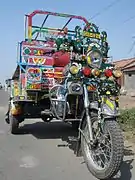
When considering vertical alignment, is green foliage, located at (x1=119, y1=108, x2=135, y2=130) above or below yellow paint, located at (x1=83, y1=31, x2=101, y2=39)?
below

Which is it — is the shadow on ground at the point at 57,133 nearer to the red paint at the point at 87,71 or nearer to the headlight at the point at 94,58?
the red paint at the point at 87,71

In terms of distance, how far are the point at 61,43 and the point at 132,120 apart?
349 cm

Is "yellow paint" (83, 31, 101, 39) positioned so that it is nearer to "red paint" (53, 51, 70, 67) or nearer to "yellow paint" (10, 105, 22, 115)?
"red paint" (53, 51, 70, 67)

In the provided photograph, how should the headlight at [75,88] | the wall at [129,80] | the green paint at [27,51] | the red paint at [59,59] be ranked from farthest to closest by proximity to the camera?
the wall at [129,80]
the green paint at [27,51]
the red paint at [59,59]
the headlight at [75,88]

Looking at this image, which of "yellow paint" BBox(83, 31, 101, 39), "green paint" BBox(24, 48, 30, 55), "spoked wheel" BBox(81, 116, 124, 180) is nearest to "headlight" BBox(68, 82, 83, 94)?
"spoked wheel" BBox(81, 116, 124, 180)

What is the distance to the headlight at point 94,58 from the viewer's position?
18.0ft

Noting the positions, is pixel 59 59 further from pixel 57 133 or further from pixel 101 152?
pixel 101 152

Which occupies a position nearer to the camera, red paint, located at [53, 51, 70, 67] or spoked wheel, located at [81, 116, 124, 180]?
spoked wheel, located at [81, 116, 124, 180]

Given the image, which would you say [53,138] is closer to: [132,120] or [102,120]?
[132,120]

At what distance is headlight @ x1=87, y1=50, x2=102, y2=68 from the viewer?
216 inches

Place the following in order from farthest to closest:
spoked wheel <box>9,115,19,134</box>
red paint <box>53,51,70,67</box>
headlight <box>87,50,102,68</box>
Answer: spoked wheel <box>9,115,19,134</box>
red paint <box>53,51,70,67</box>
headlight <box>87,50,102,68</box>

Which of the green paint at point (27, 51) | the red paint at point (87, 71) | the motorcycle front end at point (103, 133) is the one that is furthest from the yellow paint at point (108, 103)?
the green paint at point (27, 51)

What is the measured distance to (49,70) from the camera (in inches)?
305

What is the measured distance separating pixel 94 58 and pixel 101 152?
61.5 inches
